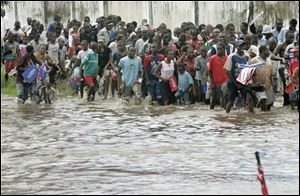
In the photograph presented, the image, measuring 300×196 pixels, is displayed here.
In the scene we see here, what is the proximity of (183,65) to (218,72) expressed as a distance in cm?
164

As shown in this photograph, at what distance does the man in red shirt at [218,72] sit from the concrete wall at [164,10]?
11375 millimetres

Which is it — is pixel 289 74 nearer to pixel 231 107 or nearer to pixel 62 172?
pixel 231 107

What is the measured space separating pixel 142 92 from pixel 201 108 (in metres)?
2.26

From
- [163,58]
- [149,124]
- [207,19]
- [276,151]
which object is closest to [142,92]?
[163,58]

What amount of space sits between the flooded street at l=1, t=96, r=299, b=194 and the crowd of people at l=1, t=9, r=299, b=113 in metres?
0.43

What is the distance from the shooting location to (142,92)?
22.1 m

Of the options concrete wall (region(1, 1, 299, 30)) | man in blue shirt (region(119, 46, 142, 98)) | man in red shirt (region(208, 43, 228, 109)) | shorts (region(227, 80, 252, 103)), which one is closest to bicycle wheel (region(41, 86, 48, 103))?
man in blue shirt (region(119, 46, 142, 98))

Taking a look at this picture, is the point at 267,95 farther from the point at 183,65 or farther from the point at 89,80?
the point at 89,80

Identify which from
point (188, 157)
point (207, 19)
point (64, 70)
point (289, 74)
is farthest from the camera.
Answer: point (207, 19)

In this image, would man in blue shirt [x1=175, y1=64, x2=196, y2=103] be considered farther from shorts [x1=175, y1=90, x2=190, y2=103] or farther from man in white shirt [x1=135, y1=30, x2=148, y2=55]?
man in white shirt [x1=135, y1=30, x2=148, y2=55]

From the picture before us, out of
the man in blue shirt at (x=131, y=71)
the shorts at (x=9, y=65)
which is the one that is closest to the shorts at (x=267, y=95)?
the man in blue shirt at (x=131, y=71)

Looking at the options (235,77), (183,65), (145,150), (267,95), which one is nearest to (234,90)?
(235,77)

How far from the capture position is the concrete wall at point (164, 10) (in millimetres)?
31156

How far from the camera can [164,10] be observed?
33.9m
